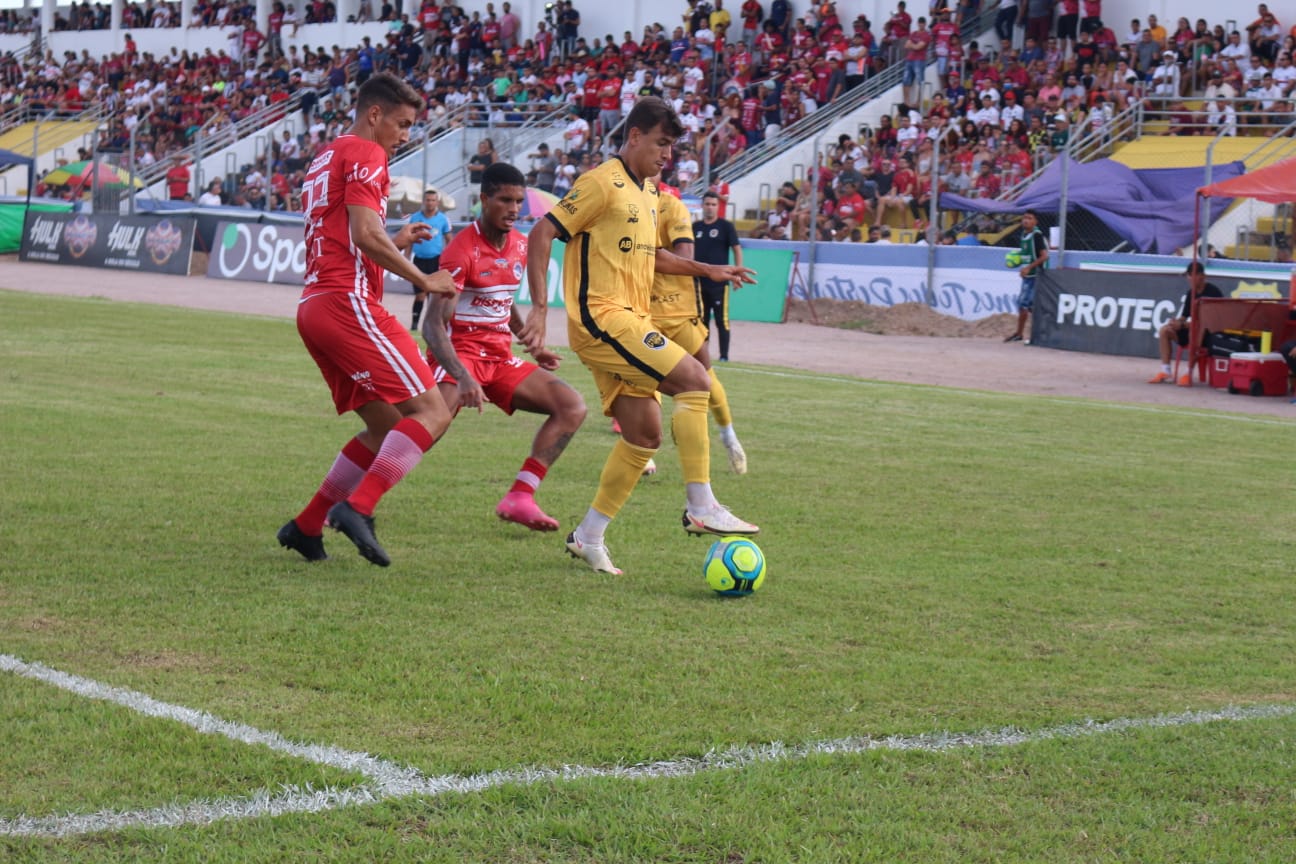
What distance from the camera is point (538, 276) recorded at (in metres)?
6.73

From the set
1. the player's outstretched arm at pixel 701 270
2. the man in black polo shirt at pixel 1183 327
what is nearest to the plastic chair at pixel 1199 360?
the man in black polo shirt at pixel 1183 327

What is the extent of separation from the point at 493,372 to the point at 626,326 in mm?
1263

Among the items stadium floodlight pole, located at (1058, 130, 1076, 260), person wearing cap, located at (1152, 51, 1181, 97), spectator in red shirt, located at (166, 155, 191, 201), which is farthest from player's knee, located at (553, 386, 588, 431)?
spectator in red shirt, located at (166, 155, 191, 201)

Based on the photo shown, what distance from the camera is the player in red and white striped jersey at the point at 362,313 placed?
6.30m

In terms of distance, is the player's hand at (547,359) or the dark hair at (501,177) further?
the dark hair at (501,177)

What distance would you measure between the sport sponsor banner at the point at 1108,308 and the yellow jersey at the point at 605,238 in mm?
14722

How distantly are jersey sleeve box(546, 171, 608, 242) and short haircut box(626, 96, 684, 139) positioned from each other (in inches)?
12.1

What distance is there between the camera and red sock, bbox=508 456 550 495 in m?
7.47

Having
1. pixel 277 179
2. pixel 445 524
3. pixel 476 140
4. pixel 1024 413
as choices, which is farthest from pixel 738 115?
pixel 445 524

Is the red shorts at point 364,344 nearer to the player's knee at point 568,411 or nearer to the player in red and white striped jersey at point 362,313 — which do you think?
the player in red and white striped jersey at point 362,313

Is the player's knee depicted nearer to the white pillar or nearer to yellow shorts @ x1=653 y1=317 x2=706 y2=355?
yellow shorts @ x1=653 y1=317 x2=706 y2=355

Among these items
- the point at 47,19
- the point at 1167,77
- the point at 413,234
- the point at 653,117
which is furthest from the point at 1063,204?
the point at 47,19

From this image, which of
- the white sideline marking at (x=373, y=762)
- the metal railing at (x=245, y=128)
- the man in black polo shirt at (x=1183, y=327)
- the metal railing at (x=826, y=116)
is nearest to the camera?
the white sideline marking at (x=373, y=762)

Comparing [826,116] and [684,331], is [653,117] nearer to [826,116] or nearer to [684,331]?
[684,331]
